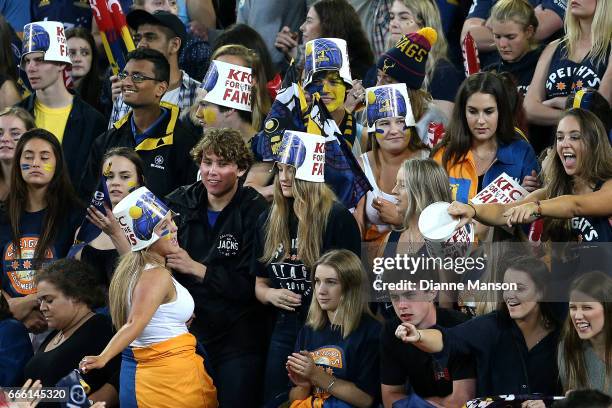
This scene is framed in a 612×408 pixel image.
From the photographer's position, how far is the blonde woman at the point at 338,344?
6953 mm

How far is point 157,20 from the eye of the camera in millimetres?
9586

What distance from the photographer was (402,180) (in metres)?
7.20

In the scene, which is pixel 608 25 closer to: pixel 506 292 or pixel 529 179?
pixel 529 179

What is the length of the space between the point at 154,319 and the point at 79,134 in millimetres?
2706

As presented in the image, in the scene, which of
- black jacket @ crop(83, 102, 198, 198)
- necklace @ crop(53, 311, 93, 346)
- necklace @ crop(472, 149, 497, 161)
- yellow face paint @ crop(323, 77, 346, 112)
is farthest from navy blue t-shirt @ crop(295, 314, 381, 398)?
black jacket @ crop(83, 102, 198, 198)

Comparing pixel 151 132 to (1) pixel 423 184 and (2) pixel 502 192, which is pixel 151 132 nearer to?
(1) pixel 423 184

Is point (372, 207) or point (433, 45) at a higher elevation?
point (433, 45)

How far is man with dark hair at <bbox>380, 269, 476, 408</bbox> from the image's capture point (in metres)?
6.61

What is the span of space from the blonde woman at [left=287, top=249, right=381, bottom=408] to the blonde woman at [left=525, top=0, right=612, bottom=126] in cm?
191

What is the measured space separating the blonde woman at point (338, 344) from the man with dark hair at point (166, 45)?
8.78 feet

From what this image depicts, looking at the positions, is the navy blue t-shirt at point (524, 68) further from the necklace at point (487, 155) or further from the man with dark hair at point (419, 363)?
the man with dark hair at point (419, 363)

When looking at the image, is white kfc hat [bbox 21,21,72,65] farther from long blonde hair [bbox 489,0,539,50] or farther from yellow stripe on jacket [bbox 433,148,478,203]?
yellow stripe on jacket [bbox 433,148,478,203]

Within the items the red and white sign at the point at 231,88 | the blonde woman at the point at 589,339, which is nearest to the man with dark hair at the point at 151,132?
the red and white sign at the point at 231,88

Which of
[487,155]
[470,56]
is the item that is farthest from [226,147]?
[470,56]
